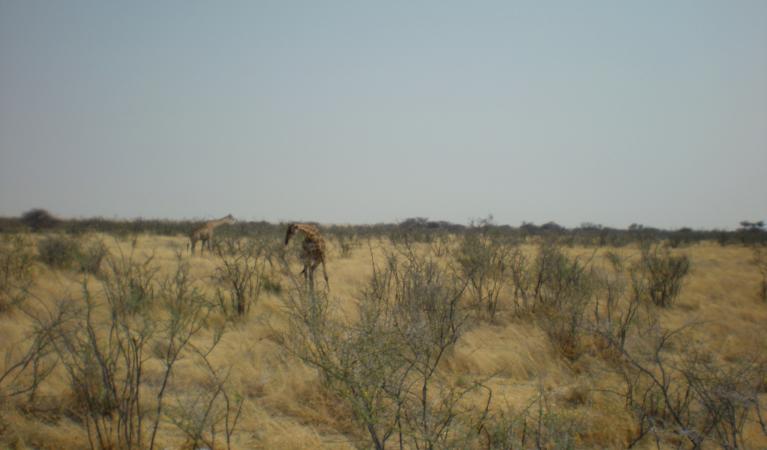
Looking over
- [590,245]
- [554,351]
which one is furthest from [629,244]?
[554,351]

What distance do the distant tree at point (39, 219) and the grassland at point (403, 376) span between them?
2466 centimetres

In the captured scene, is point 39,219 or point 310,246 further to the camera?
point 39,219

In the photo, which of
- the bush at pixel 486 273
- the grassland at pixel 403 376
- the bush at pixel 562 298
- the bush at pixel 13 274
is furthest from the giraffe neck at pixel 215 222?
the bush at pixel 562 298

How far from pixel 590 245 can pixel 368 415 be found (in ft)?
80.7

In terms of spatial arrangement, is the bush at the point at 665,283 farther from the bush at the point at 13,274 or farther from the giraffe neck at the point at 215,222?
the giraffe neck at the point at 215,222

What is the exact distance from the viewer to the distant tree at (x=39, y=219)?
2698 centimetres

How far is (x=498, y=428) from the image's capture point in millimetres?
2381

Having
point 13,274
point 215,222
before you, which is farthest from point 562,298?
point 215,222

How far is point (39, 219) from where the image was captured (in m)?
27.5

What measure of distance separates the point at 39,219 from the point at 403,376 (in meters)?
34.1

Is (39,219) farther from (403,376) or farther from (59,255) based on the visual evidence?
(403,376)

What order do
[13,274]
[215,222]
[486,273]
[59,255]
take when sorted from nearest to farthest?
[13,274]
[486,273]
[59,255]
[215,222]

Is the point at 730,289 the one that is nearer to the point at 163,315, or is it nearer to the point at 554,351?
the point at 554,351

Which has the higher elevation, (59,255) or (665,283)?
(59,255)
